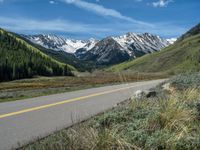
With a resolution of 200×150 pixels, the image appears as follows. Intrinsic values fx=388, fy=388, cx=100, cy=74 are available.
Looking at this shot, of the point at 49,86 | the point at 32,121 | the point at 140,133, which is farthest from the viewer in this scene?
the point at 49,86

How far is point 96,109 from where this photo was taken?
45.6ft

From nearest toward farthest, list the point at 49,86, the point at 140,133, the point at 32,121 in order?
the point at 140,133
the point at 32,121
the point at 49,86

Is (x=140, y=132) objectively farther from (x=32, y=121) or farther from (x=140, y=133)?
(x=32, y=121)

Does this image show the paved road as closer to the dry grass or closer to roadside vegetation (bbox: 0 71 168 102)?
the dry grass

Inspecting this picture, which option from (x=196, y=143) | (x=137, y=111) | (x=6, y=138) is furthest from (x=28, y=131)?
(x=196, y=143)

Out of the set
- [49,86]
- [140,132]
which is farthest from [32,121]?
[49,86]

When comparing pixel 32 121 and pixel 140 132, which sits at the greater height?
pixel 140 132

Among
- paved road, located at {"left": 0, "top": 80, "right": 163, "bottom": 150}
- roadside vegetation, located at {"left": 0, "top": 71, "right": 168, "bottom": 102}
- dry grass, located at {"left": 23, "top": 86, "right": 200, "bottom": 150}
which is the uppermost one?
dry grass, located at {"left": 23, "top": 86, "right": 200, "bottom": 150}

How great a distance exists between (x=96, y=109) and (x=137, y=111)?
16.2 feet

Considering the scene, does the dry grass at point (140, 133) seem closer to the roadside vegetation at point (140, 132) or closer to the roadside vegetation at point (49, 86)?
the roadside vegetation at point (140, 132)

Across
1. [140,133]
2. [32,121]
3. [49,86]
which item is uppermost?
[140,133]

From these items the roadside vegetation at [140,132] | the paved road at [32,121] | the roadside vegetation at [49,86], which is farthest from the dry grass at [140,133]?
the roadside vegetation at [49,86]

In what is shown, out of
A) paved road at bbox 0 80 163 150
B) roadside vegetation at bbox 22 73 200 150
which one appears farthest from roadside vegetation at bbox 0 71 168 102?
paved road at bbox 0 80 163 150

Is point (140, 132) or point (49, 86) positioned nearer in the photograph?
point (140, 132)
